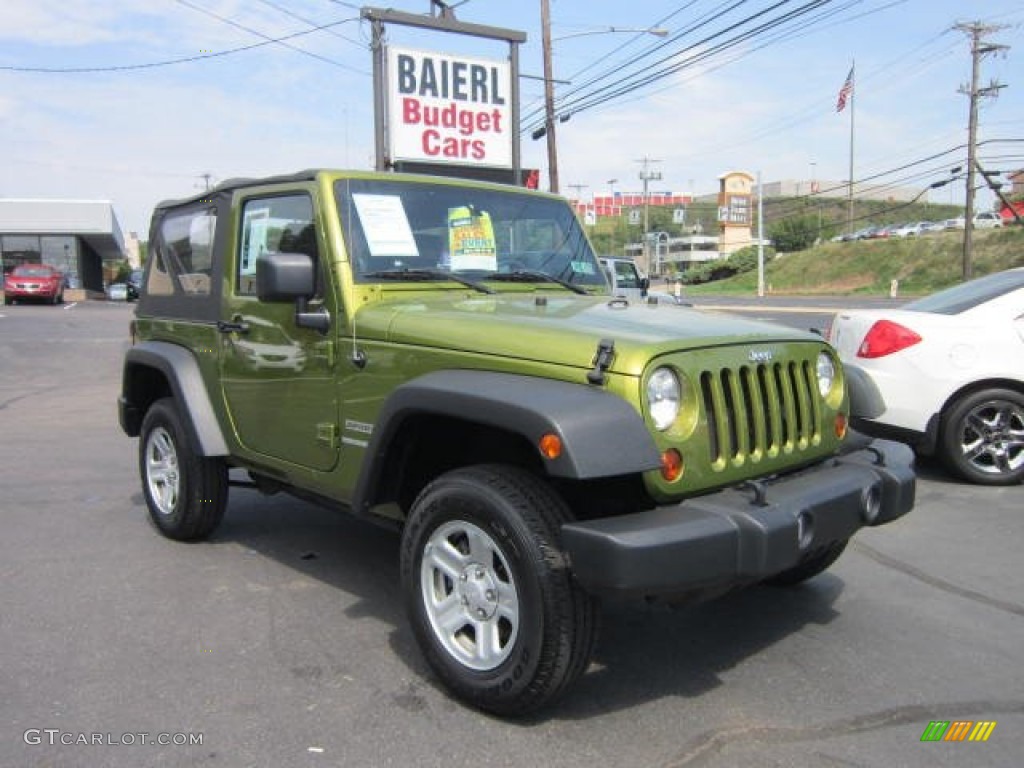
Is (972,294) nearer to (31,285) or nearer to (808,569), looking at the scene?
(808,569)

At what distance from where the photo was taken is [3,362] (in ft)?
51.1


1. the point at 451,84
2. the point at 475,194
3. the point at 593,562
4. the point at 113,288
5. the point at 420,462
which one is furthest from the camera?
the point at 113,288

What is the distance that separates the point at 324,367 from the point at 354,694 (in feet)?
4.39

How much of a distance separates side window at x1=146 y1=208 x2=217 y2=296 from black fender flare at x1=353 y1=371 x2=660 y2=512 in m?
2.07

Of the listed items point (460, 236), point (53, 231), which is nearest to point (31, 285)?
point (53, 231)

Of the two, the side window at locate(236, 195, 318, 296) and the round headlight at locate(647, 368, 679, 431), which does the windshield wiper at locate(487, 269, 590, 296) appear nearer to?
the side window at locate(236, 195, 318, 296)

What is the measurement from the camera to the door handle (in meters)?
4.30

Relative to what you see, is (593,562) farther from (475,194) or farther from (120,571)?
(120,571)

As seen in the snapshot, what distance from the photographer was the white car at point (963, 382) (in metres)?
6.15

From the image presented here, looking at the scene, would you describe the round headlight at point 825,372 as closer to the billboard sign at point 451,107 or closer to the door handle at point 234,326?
the door handle at point 234,326

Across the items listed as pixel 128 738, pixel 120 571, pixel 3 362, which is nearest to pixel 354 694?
pixel 128 738

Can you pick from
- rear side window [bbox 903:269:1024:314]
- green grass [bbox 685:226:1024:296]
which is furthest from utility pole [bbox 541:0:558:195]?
green grass [bbox 685:226:1024:296]

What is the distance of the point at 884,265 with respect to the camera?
62.8 metres

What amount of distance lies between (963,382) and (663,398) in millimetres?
4160
